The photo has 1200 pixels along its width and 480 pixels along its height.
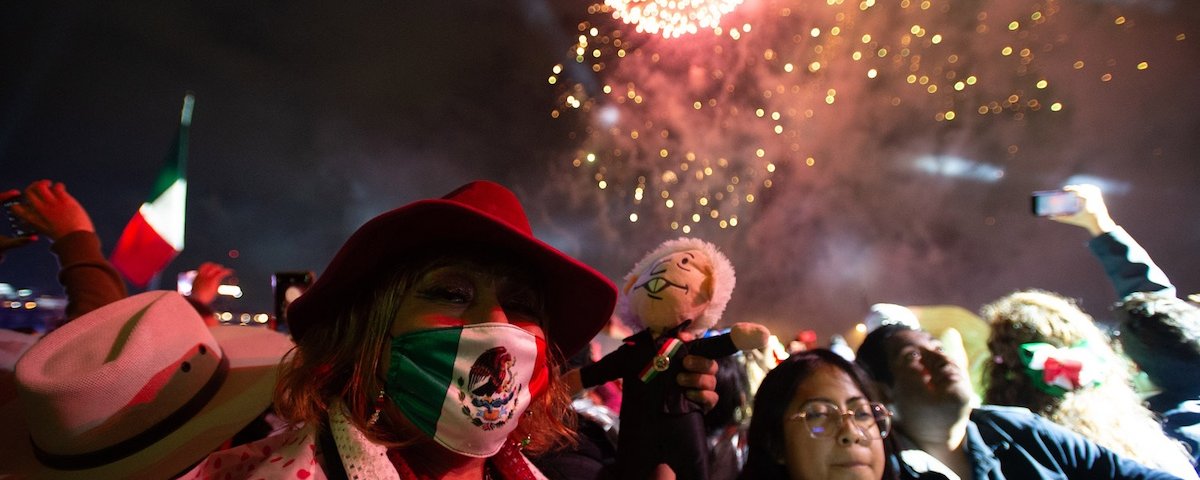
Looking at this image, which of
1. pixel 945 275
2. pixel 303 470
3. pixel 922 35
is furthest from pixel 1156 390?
pixel 945 275

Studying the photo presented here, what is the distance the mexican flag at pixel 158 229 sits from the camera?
386cm

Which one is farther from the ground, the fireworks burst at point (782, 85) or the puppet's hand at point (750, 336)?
the fireworks burst at point (782, 85)

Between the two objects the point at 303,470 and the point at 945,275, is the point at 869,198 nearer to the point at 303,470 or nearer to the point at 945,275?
the point at 945,275

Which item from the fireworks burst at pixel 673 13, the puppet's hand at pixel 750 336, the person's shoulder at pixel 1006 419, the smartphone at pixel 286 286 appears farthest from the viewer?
the fireworks burst at pixel 673 13

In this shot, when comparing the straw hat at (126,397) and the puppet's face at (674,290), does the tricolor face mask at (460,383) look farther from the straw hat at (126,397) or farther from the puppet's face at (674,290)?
the puppet's face at (674,290)

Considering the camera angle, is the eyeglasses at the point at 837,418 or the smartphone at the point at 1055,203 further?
the smartphone at the point at 1055,203

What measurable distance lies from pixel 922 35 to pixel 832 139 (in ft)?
6.80

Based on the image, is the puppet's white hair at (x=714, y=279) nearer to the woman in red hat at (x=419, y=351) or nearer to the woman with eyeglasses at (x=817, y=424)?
the woman with eyeglasses at (x=817, y=424)

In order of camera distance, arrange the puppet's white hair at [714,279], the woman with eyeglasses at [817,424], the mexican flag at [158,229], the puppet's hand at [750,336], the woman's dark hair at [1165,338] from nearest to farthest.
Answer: the woman with eyeglasses at [817,424] < the puppet's hand at [750,336] < the woman's dark hair at [1165,338] < the puppet's white hair at [714,279] < the mexican flag at [158,229]

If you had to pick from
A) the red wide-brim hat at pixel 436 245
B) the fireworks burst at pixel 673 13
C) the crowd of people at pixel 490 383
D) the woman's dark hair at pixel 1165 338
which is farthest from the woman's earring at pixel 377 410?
the fireworks burst at pixel 673 13

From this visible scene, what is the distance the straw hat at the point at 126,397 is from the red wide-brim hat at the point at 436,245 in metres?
0.40

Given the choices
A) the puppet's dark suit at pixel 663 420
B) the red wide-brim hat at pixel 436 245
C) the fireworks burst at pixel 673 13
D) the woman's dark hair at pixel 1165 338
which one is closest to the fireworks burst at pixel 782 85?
the fireworks burst at pixel 673 13

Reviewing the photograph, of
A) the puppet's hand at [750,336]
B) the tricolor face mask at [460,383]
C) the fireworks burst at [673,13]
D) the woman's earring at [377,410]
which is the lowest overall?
the woman's earring at [377,410]

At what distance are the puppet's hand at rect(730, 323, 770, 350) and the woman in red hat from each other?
81 centimetres
